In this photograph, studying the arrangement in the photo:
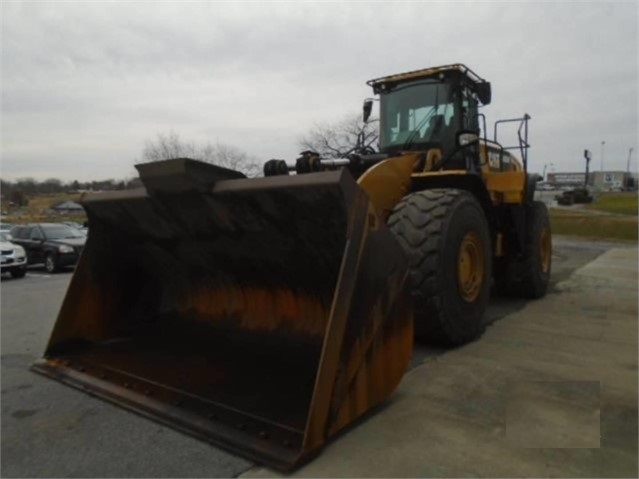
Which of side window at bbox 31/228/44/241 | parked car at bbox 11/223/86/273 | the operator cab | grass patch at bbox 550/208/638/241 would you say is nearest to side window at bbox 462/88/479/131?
the operator cab

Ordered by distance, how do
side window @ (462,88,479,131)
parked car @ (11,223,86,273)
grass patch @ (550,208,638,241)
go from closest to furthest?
1. side window @ (462,88,479,131)
2. parked car @ (11,223,86,273)
3. grass patch @ (550,208,638,241)

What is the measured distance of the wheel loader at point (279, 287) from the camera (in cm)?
310

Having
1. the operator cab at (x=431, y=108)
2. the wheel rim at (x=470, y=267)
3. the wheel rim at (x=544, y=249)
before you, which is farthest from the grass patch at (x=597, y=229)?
the wheel rim at (x=470, y=267)

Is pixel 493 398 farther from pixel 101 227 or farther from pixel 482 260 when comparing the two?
pixel 101 227

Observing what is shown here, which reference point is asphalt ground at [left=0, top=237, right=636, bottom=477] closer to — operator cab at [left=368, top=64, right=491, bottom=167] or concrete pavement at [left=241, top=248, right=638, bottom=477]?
concrete pavement at [left=241, top=248, right=638, bottom=477]

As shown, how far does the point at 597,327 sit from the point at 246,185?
4.68 metres

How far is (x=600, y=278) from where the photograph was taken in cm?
1049

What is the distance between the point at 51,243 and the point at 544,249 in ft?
43.7

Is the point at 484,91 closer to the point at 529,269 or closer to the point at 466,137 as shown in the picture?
the point at 466,137

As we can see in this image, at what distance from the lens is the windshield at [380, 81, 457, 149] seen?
6238mm

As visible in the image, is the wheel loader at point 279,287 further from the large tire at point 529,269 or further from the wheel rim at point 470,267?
the large tire at point 529,269

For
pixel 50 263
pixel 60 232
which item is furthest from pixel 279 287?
pixel 60 232

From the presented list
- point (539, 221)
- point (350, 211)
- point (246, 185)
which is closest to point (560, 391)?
point (350, 211)

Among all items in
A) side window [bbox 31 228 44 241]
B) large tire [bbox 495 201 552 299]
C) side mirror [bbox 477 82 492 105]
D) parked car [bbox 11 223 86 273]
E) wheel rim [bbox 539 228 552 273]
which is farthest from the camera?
side window [bbox 31 228 44 241]
